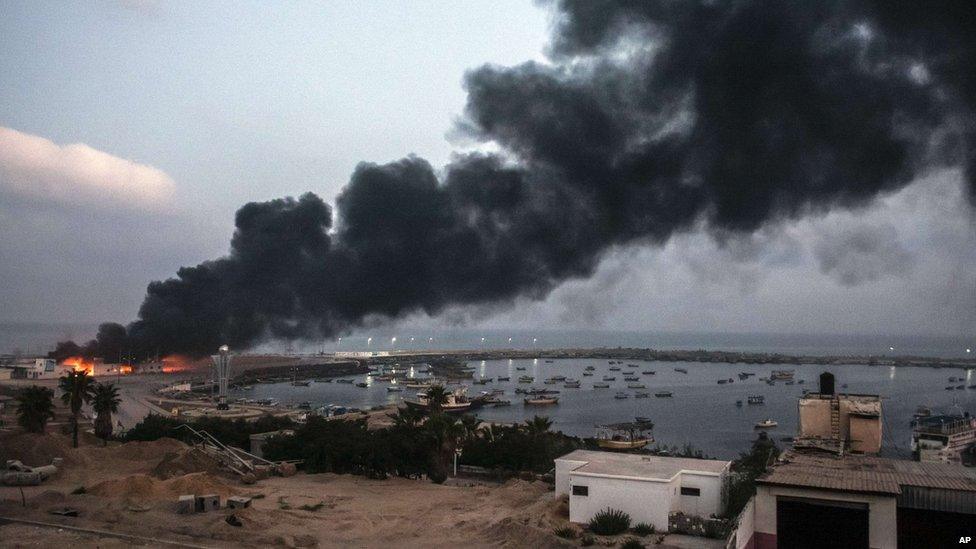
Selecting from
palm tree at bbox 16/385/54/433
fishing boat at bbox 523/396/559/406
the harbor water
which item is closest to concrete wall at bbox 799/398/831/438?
the harbor water

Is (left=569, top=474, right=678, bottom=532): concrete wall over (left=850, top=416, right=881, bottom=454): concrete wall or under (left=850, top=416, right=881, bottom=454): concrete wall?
under

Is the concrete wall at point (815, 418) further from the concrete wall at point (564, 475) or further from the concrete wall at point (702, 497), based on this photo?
the concrete wall at point (564, 475)

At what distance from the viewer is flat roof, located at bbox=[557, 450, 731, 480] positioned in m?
17.6

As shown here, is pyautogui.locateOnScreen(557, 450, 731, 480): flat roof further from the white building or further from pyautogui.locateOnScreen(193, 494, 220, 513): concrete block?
pyautogui.locateOnScreen(193, 494, 220, 513): concrete block

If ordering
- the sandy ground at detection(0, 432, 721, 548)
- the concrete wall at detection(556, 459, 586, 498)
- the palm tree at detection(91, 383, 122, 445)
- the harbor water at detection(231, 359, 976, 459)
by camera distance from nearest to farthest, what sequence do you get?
the sandy ground at detection(0, 432, 721, 548)
the concrete wall at detection(556, 459, 586, 498)
the palm tree at detection(91, 383, 122, 445)
the harbor water at detection(231, 359, 976, 459)

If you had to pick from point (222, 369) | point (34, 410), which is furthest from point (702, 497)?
point (222, 369)

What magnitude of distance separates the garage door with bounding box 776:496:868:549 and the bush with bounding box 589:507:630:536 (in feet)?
13.3

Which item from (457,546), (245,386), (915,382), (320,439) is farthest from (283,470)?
(915,382)

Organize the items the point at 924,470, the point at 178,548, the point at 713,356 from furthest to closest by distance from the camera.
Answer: the point at 713,356, the point at 178,548, the point at 924,470

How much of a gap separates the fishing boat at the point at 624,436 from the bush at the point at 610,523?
31.0 metres

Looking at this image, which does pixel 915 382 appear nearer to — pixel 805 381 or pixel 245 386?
pixel 805 381

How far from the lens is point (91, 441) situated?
1380 inches

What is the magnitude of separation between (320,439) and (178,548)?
13.2 m

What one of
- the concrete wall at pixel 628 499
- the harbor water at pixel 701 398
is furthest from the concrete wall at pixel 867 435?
the harbor water at pixel 701 398
